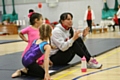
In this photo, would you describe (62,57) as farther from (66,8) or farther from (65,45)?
(66,8)

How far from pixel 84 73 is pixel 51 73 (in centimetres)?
64

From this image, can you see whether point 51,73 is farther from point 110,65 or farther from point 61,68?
point 110,65

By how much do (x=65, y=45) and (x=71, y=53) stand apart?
40cm

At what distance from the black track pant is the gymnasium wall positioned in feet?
58.6

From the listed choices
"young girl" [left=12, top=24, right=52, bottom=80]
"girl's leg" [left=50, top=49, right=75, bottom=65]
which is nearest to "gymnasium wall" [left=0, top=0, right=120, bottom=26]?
"girl's leg" [left=50, top=49, right=75, bottom=65]

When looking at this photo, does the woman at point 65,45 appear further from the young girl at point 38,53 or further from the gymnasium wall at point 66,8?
the gymnasium wall at point 66,8

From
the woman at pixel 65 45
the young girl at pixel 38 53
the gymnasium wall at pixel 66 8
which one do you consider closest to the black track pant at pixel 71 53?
the woman at pixel 65 45

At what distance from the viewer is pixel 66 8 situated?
81.2 ft

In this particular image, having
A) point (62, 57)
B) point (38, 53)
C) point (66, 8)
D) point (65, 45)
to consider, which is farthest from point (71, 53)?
point (66, 8)

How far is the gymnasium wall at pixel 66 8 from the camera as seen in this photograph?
2341cm

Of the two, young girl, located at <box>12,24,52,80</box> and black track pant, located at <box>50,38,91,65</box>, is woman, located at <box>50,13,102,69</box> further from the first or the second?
young girl, located at <box>12,24,52,80</box>

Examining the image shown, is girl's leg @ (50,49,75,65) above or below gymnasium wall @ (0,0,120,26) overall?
below

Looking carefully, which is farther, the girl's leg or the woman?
the girl's leg

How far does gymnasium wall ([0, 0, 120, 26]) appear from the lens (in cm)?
2341
